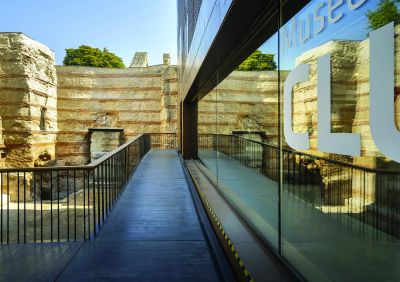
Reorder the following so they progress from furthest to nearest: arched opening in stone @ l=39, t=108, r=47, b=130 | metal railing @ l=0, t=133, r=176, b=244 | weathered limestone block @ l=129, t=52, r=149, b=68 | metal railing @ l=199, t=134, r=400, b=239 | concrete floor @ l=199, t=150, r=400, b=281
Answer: weathered limestone block @ l=129, t=52, r=149, b=68
arched opening in stone @ l=39, t=108, r=47, b=130
metal railing @ l=0, t=133, r=176, b=244
concrete floor @ l=199, t=150, r=400, b=281
metal railing @ l=199, t=134, r=400, b=239

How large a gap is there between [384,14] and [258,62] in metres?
2.54

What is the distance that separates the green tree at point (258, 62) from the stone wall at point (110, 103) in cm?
1729

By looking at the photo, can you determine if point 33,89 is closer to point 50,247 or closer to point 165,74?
point 165,74

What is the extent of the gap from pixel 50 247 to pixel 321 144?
10.6 ft

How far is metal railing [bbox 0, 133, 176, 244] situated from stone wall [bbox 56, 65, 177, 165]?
4.12 ft

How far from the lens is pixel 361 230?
5.58 feet

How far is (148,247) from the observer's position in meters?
3.85

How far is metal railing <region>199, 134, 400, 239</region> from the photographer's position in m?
1.49

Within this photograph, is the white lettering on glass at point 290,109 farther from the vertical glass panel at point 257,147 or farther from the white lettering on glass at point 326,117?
the vertical glass panel at point 257,147

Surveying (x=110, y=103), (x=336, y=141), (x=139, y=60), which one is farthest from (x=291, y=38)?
(x=139, y=60)

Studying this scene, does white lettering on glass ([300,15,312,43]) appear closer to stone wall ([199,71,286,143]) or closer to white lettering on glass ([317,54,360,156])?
white lettering on glass ([317,54,360,156])

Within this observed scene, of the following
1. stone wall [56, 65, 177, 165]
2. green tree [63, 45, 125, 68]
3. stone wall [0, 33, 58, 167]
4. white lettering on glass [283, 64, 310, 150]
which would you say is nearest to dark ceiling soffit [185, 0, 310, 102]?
white lettering on glass [283, 64, 310, 150]

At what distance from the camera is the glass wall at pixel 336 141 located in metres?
1.45

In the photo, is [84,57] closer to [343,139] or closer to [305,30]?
[305,30]
